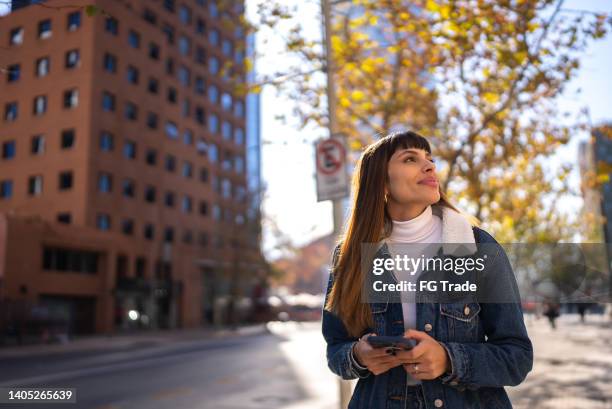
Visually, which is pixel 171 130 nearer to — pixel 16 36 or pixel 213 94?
pixel 213 94

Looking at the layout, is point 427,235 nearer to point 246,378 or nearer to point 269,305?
point 246,378

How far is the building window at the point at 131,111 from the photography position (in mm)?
40022

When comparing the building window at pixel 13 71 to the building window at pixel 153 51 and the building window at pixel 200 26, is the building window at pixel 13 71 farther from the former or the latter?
the building window at pixel 200 26

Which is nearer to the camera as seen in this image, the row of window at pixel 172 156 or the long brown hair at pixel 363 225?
the long brown hair at pixel 363 225

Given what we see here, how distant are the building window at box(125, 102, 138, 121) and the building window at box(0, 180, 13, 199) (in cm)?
886

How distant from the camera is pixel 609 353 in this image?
58.9ft

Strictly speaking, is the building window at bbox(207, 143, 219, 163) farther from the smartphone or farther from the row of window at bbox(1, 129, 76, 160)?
the smartphone

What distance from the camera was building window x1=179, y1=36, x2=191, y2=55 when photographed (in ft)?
163

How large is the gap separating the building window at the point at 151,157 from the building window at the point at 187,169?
4.61 meters

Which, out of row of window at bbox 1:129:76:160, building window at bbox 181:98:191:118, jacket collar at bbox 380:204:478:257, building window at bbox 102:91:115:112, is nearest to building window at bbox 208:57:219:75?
building window at bbox 181:98:191:118

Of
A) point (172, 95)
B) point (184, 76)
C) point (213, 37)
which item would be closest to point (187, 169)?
point (172, 95)

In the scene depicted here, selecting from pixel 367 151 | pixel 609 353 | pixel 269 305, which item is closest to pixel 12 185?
pixel 269 305

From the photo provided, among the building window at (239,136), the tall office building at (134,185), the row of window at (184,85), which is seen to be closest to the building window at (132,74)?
the row of window at (184,85)

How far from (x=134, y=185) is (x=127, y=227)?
10.0ft
